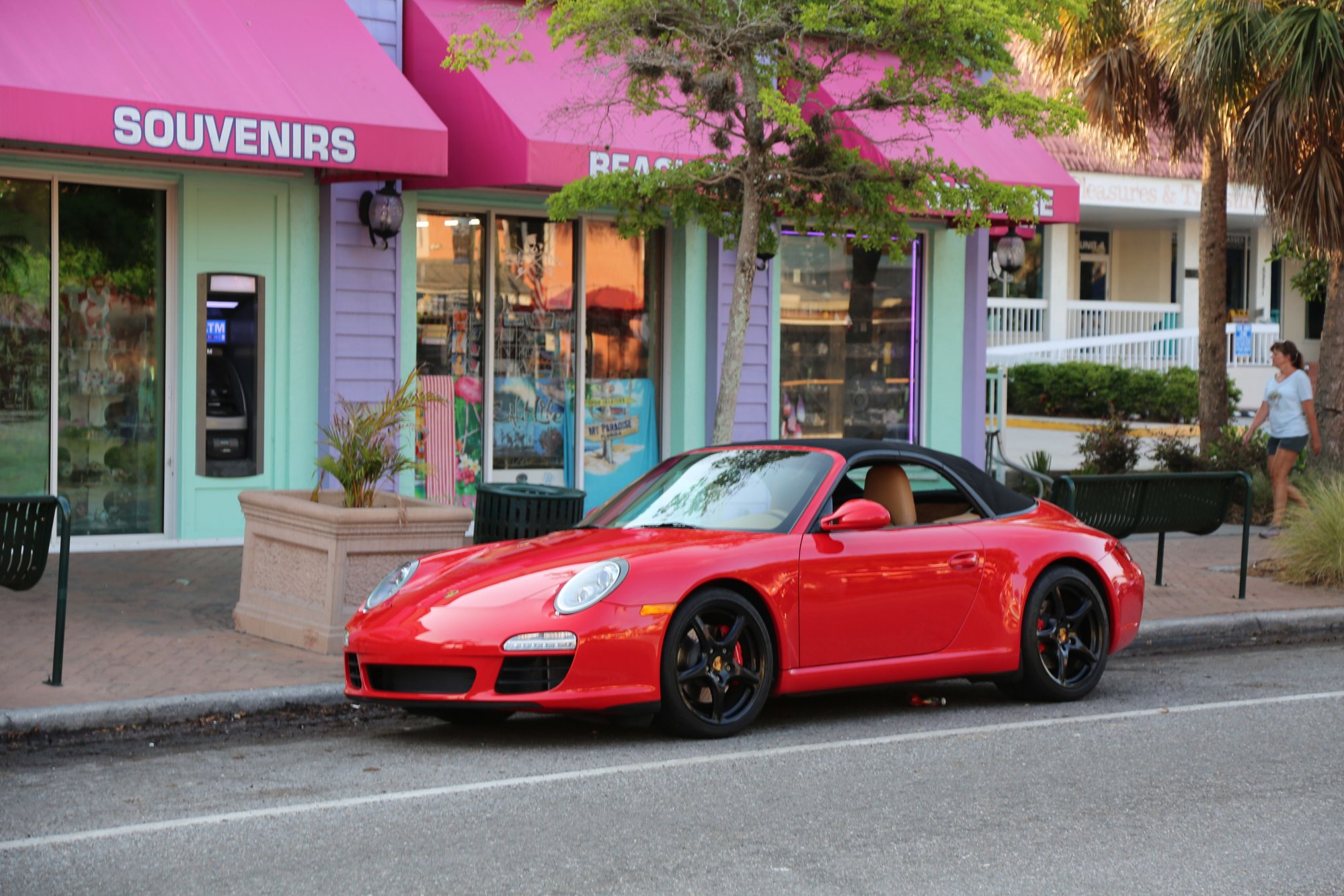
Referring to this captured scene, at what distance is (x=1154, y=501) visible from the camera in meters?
11.8

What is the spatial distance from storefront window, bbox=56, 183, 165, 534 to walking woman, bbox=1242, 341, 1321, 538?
10339 mm

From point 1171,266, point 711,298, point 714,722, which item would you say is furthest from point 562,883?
point 1171,266

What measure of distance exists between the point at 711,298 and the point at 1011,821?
1025cm

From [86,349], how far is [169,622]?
3.90 metres

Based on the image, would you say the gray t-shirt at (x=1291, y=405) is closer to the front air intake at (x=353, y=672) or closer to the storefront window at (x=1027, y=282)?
the front air intake at (x=353, y=672)

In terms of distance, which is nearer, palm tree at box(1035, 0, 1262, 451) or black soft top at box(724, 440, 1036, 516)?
black soft top at box(724, 440, 1036, 516)

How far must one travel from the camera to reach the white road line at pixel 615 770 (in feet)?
18.2

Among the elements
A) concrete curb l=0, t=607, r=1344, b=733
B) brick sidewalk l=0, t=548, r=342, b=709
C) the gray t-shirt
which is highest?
the gray t-shirt

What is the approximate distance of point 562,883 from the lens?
4.90 metres

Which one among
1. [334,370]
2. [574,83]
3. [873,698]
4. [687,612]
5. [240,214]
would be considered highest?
[574,83]

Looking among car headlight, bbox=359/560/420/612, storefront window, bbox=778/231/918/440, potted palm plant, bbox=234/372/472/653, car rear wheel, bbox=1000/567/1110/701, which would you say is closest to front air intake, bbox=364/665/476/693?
car headlight, bbox=359/560/420/612

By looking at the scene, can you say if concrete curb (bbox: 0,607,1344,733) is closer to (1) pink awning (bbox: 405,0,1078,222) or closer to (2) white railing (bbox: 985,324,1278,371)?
(1) pink awning (bbox: 405,0,1078,222)

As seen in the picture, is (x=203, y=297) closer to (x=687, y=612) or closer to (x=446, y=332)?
(x=446, y=332)

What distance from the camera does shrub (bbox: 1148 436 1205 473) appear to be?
18.1 meters
